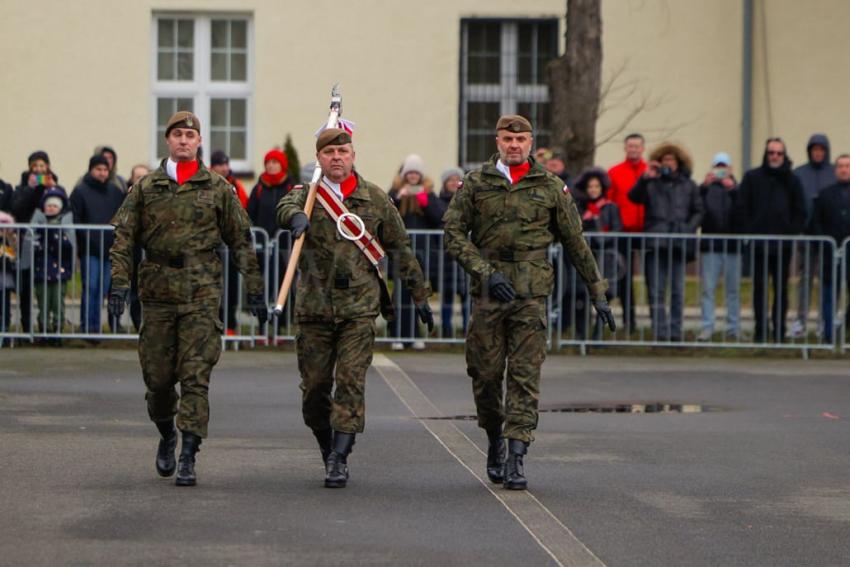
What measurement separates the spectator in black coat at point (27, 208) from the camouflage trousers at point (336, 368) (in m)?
7.08

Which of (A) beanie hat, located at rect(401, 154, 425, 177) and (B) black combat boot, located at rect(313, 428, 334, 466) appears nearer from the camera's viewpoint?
(B) black combat boot, located at rect(313, 428, 334, 466)

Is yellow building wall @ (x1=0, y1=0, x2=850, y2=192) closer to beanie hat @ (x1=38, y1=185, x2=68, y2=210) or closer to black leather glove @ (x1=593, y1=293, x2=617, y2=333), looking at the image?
beanie hat @ (x1=38, y1=185, x2=68, y2=210)

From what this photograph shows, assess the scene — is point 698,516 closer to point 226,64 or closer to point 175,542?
point 175,542

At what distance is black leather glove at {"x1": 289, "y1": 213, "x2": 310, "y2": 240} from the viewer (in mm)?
8898

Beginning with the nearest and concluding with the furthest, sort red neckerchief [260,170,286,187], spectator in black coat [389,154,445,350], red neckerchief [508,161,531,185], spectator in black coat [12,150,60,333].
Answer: red neckerchief [508,161,531,185] < spectator in black coat [12,150,60,333] < spectator in black coat [389,154,445,350] < red neckerchief [260,170,286,187]

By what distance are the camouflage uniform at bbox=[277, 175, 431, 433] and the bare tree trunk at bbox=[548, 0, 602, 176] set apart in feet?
34.1

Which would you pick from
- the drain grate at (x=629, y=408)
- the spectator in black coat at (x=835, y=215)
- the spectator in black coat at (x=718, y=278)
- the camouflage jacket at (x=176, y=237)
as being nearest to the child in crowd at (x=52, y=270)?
the drain grate at (x=629, y=408)

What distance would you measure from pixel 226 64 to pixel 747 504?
16.2 m

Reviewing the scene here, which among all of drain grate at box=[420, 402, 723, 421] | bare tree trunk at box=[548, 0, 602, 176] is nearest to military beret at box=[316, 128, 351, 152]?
drain grate at box=[420, 402, 723, 421]

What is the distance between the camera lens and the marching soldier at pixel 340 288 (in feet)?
30.1

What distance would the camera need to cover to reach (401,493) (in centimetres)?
889

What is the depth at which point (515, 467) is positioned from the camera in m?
9.07

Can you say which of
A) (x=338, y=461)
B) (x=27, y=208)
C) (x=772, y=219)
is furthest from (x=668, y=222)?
(x=338, y=461)

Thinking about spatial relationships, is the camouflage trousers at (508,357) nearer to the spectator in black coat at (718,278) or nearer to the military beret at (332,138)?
the military beret at (332,138)
